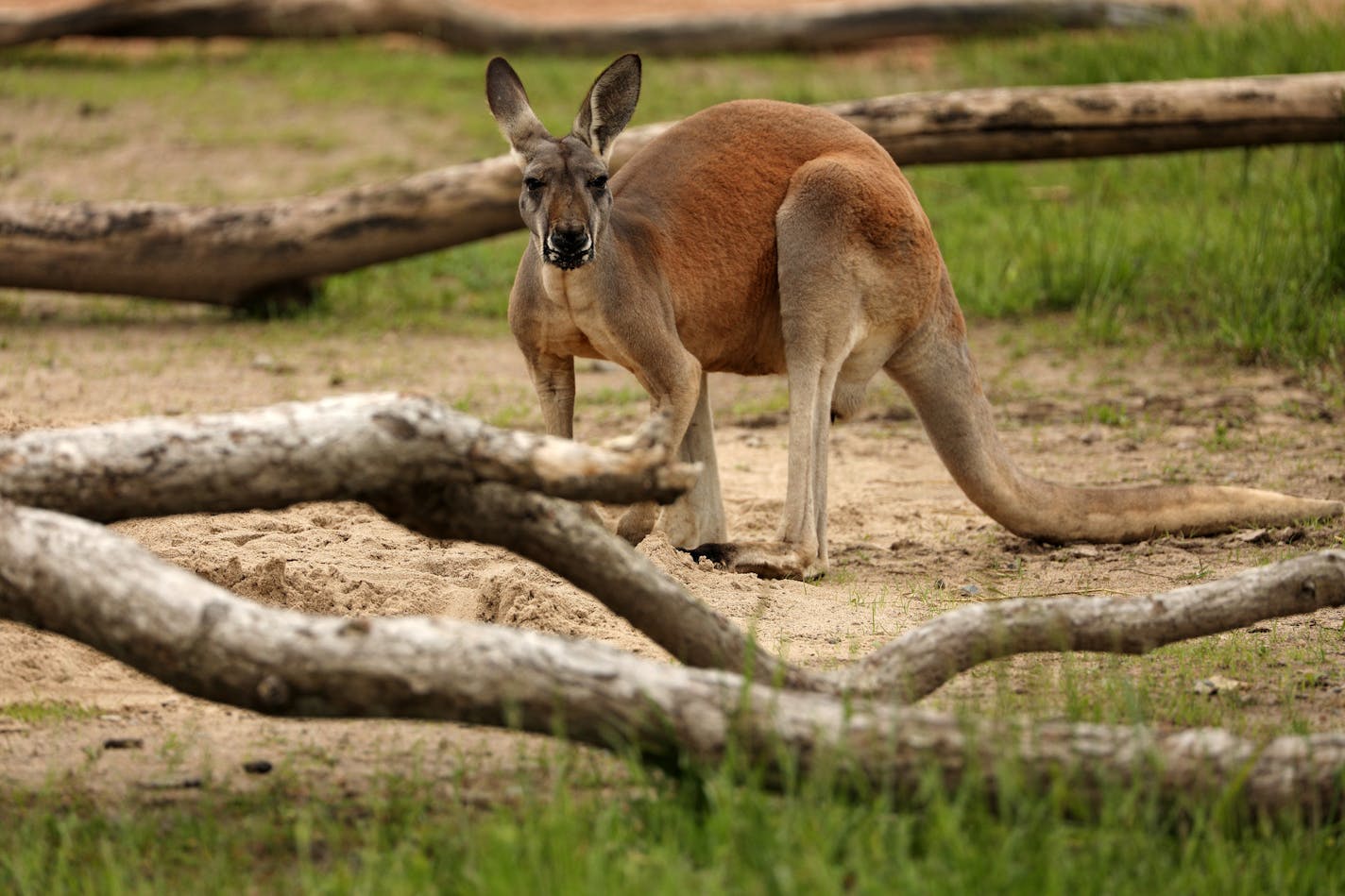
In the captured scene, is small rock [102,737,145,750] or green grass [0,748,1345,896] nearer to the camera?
green grass [0,748,1345,896]

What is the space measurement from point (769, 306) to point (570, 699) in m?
2.55

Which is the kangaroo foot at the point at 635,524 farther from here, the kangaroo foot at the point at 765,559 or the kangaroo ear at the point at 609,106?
the kangaroo ear at the point at 609,106

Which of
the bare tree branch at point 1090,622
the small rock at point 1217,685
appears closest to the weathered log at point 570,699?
the bare tree branch at point 1090,622

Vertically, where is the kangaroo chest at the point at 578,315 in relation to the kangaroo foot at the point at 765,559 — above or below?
above

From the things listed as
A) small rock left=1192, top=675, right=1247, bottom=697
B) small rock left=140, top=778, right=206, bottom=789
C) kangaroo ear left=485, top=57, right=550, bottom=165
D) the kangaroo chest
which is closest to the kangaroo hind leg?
the kangaroo chest

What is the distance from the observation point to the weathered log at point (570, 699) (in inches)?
95.3

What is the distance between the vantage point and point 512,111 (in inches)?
179

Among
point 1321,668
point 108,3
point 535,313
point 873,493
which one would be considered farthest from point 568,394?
point 108,3

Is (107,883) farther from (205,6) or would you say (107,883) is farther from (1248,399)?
(205,6)

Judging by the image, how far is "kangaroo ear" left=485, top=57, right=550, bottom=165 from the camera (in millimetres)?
4516

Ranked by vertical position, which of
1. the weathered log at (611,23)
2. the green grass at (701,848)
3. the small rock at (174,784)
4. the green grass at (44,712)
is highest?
the weathered log at (611,23)

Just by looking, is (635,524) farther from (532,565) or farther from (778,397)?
(778,397)

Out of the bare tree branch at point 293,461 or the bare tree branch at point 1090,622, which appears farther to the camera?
the bare tree branch at point 1090,622

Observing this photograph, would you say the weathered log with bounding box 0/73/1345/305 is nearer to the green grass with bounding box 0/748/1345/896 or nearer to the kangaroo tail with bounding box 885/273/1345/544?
the kangaroo tail with bounding box 885/273/1345/544
